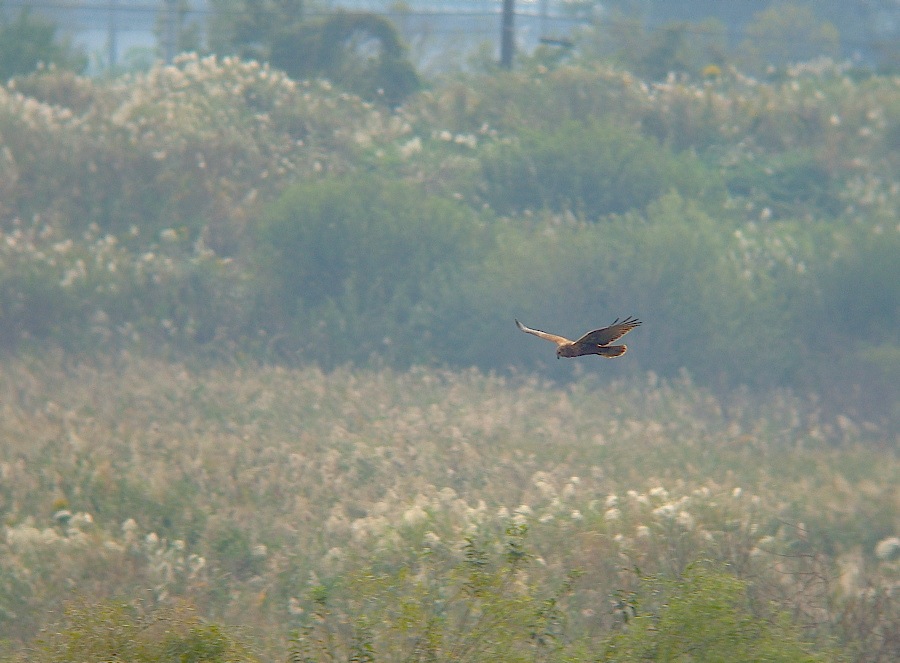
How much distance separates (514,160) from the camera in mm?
19422

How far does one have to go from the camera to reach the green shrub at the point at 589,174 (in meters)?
18.7

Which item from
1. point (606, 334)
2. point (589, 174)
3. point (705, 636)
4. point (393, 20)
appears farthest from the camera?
point (393, 20)

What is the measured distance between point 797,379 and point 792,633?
1125cm

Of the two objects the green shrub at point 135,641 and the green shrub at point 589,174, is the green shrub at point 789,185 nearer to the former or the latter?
the green shrub at point 589,174

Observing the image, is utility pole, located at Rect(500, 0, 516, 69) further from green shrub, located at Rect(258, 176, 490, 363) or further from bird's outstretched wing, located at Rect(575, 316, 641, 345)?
bird's outstretched wing, located at Rect(575, 316, 641, 345)

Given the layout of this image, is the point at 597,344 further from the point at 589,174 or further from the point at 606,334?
the point at 589,174

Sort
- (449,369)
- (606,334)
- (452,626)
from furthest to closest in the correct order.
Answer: (449,369), (452,626), (606,334)

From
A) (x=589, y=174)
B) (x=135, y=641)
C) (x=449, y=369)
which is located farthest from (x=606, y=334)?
(x=589, y=174)

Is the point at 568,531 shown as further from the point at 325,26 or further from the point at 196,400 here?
the point at 325,26

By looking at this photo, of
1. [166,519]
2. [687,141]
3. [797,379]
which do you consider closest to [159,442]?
[166,519]

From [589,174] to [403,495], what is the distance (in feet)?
34.9

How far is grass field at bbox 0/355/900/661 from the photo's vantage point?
23.9 feet

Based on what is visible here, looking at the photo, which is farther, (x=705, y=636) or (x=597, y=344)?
(x=705, y=636)

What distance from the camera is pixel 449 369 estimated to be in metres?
15.9
